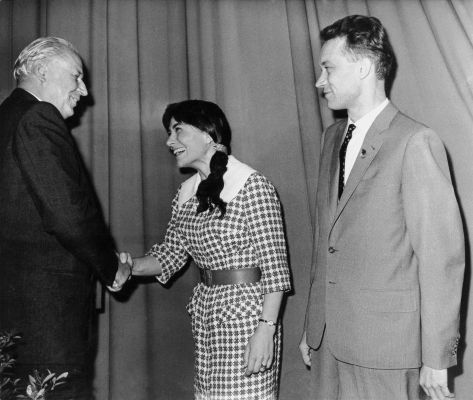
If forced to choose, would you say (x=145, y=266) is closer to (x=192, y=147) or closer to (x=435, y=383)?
(x=192, y=147)

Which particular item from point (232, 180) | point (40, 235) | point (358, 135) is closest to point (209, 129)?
point (232, 180)

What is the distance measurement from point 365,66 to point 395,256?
0.64m

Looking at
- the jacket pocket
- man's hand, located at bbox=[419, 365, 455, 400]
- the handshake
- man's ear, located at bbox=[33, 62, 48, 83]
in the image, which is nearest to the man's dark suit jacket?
man's ear, located at bbox=[33, 62, 48, 83]

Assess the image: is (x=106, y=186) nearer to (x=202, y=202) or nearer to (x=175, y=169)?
(x=175, y=169)

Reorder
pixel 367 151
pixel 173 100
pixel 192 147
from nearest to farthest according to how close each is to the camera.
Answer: pixel 367 151 → pixel 192 147 → pixel 173 100

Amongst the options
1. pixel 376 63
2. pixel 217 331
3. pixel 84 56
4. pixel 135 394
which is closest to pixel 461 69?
pixel 376 63

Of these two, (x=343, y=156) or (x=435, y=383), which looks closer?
(x=435, y=383)

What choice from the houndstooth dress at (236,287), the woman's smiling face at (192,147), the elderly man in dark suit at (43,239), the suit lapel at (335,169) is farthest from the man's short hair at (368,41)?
the elderly man in dark suit at (43,239)

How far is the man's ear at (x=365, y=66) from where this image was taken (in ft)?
5.44

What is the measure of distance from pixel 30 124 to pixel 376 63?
113 cm

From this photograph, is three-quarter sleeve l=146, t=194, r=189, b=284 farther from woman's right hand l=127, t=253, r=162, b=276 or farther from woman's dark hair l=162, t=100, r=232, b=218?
woman's dark hair l=162, t=100, r=232, b=218

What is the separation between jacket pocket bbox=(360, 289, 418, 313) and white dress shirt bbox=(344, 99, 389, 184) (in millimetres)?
388

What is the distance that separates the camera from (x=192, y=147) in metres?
2.03

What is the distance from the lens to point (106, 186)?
2.29 meters
